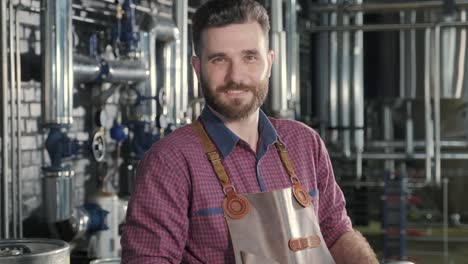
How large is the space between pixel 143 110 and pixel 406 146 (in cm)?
306

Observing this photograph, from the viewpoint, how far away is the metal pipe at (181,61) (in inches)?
179

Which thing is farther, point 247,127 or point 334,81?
point 334,81

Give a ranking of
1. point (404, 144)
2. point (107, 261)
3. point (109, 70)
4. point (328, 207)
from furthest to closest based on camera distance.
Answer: point (404, 144) < point (109, 70) < point (107, 261) < point (328, 207)

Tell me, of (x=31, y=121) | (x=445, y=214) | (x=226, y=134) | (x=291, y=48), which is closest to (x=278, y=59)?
(x=291, y=48)

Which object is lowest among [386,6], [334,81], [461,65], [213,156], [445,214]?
[445,214]

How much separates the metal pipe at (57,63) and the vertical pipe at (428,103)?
3.68m

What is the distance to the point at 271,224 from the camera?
1.67 metres

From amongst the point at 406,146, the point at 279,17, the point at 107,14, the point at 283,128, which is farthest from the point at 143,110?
the point at 406,146

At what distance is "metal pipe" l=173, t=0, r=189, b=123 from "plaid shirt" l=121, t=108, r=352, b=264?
2775mm

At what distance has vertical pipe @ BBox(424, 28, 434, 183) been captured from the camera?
641cm

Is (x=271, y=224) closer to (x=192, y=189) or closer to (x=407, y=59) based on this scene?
(x=192, y=189)

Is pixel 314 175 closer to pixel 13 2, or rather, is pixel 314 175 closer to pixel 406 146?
pixel 13 2

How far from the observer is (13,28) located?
3.33 meters

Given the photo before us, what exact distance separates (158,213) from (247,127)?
0.29 meters
